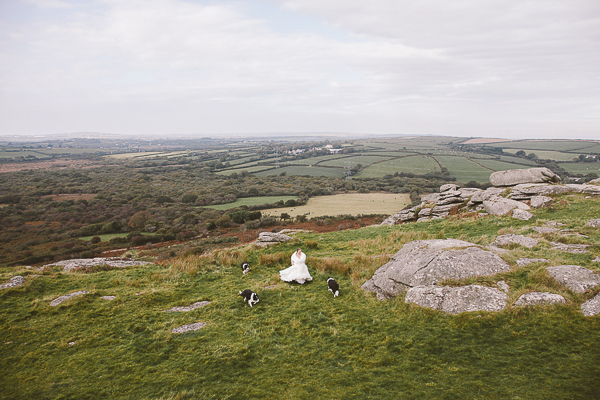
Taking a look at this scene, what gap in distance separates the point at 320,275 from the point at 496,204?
16730 mm

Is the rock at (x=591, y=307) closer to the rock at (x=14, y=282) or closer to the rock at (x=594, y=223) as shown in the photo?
the rock at (x=594, y=223)

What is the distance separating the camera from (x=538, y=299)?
715 centimetres

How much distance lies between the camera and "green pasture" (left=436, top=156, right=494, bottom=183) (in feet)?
253

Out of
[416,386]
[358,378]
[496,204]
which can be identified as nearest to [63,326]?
[358,378]

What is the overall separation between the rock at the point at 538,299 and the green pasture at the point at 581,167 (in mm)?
91196

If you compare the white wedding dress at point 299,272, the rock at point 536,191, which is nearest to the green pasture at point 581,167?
the rock at point 536,191

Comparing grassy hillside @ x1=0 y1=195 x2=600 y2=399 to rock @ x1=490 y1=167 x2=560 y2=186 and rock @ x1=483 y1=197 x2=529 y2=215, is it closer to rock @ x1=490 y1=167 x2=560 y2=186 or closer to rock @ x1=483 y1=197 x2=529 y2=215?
rock @ x1=483 y1=197 x2=529 y2=215

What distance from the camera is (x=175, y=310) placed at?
364 inches

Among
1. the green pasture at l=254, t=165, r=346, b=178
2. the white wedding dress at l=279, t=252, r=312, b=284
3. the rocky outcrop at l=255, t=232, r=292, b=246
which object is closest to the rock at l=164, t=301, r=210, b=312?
the white wedding dress at l=279, t=252, r=312, b=284

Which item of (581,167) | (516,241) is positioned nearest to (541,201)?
(516,241)

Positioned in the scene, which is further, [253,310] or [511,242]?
[511,242]

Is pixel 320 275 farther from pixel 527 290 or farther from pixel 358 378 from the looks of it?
pixel 527 290

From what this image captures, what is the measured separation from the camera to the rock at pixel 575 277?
7207 millimetres

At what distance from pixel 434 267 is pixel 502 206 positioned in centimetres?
1528
